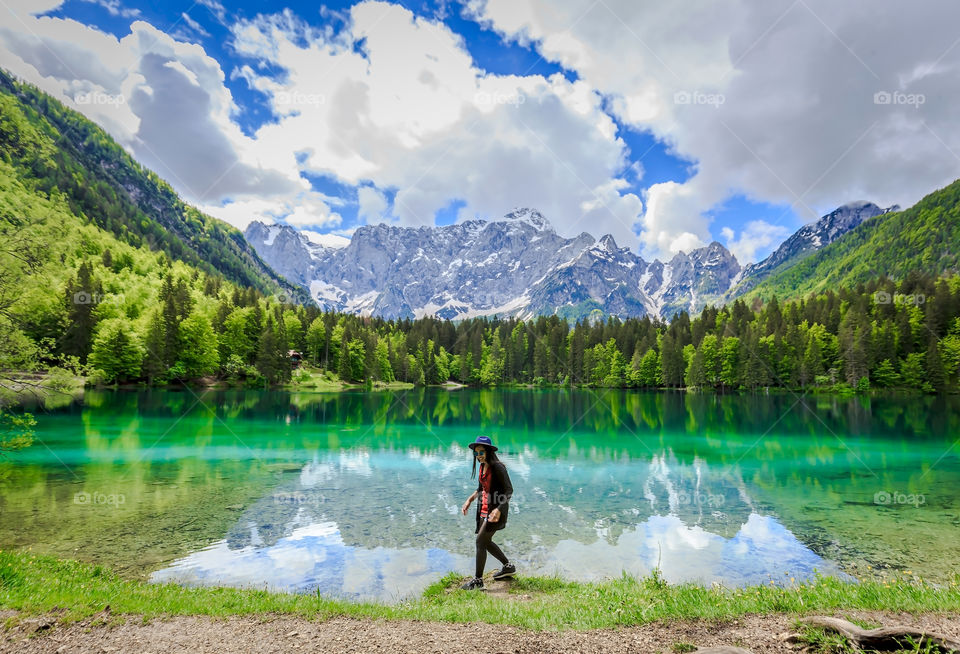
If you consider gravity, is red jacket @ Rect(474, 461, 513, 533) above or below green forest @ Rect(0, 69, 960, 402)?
below

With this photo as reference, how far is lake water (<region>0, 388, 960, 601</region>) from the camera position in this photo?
46.6 ft

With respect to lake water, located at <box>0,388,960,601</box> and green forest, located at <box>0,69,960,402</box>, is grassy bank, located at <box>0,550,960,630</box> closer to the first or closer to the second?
lake water, located at <box>0,388,960,601</box>

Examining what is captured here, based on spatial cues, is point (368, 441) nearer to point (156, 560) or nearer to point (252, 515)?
point (252, 515)

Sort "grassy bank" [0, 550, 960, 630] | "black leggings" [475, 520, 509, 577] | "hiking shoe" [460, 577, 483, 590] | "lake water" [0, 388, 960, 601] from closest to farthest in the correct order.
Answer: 1. "grassy bank" [0, 550, 960, 630]
2. "hiking shoe" [460, 577, 483, 590]
3. "black leggings" [475, 520, 509, 577]
4. "lake water" [0, 388, 960, 601]

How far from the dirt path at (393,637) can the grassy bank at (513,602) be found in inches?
14.6

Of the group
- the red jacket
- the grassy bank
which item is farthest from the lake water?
the red jacket

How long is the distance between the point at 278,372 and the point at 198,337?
19591mm

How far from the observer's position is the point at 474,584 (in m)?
11.5

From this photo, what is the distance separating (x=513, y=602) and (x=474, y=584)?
1.99 m

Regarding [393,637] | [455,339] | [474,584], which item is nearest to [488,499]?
[474,584]

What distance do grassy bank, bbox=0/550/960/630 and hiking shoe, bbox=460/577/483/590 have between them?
0.33 m

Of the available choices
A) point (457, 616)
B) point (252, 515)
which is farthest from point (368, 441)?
point (457, 616)

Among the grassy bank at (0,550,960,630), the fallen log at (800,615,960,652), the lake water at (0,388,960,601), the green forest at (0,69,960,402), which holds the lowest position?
the lake water at (0,388,960,601)

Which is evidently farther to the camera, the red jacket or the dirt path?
the red jacket
